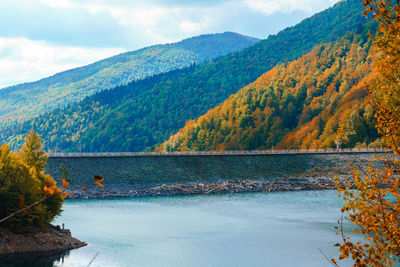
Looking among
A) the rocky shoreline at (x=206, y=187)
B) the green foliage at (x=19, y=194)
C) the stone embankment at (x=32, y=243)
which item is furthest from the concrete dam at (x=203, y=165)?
the stone embankment at (x=32, y=243)

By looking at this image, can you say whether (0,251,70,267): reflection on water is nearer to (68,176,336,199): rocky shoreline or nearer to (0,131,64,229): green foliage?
(0,131,64,229): green foliage

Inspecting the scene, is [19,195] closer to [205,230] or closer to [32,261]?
[32,261]

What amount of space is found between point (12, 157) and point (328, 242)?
1293 inches

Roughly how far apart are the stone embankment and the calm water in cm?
177

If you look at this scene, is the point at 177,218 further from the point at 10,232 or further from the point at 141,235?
the point at 10,232

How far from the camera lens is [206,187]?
114 m

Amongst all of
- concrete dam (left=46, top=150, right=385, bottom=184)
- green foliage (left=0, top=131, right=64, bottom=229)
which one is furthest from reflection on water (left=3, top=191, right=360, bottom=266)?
concrete dam (left=46, top=150, right=385, bottom=184)

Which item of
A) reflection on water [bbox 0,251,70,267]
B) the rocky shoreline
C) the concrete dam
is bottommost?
the rocky shoreline

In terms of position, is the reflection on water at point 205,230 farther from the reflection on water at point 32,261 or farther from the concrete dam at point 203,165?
the concrete dam at point 203,165

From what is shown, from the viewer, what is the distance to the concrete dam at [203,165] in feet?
382

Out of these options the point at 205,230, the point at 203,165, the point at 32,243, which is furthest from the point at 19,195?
the point at 203,165

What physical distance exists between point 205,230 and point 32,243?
23773mm

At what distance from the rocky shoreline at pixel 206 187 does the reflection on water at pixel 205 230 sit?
7502 mm

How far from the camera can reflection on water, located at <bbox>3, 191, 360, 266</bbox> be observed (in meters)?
48.1
